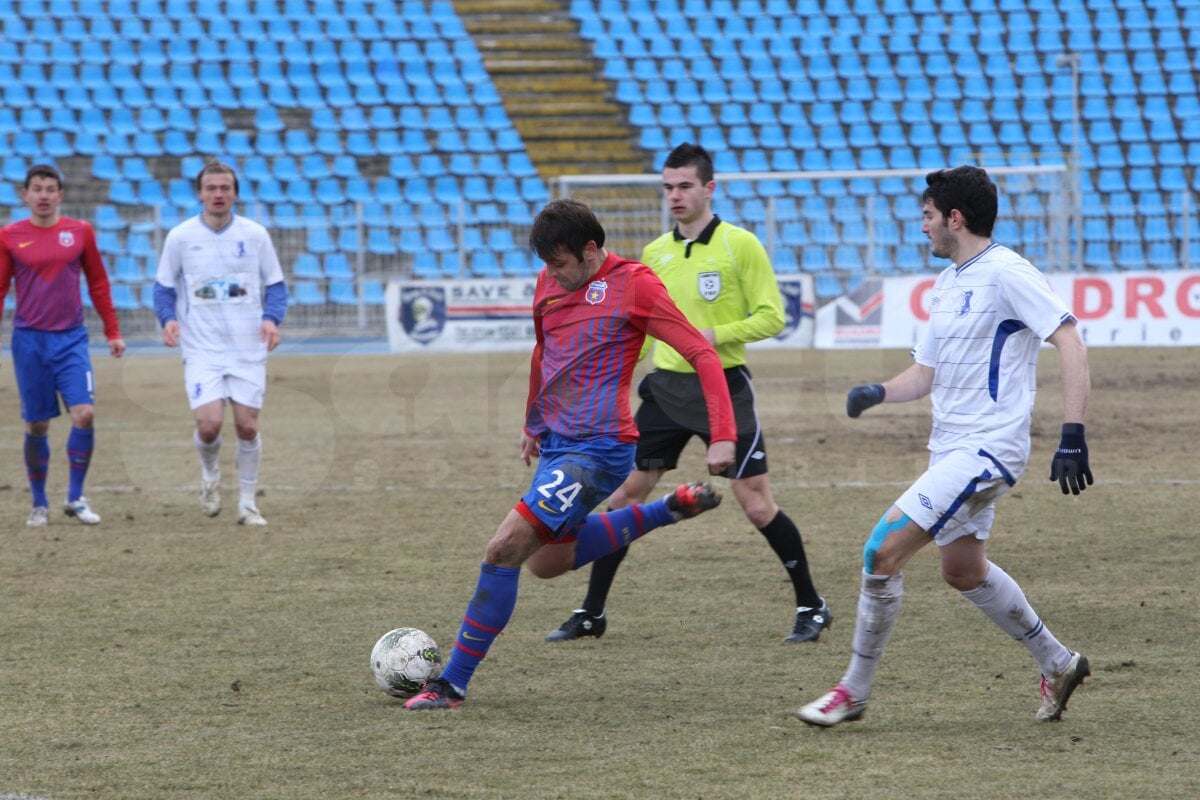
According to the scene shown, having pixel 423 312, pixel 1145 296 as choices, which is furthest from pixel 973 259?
pixel 423 312

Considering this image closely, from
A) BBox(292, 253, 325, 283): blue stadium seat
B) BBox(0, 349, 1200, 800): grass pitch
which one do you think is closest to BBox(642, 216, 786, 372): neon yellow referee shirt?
BBox(0, 349, 1200, 800): grass pitch

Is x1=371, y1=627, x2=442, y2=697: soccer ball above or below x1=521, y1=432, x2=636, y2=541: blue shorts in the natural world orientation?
below

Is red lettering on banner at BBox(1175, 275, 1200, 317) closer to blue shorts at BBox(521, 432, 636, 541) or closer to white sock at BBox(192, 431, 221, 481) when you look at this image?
white sock at BBox(192, 431, 221, 481)

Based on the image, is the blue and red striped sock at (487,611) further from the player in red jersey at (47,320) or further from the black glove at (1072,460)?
the player in red jersey at (47,320)

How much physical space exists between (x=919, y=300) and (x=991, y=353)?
16093 millimetres

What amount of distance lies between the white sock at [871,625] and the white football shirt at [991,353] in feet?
1.60

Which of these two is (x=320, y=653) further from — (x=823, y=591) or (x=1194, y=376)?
(x=1194, y=376)

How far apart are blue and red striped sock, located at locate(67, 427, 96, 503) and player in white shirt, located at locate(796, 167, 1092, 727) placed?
6.01 metres

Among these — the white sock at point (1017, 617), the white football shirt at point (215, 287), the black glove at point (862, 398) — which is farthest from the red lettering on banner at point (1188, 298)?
the black glove at point (862, 398)

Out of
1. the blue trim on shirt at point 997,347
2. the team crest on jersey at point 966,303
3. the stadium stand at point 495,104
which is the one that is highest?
the stadium stand at point 495,104

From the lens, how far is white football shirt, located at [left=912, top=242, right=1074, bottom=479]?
4.73 metres

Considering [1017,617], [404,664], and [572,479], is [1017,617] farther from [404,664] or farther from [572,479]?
[404,664]

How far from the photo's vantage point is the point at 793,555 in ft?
20.9

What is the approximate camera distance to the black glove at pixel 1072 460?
177 inches
